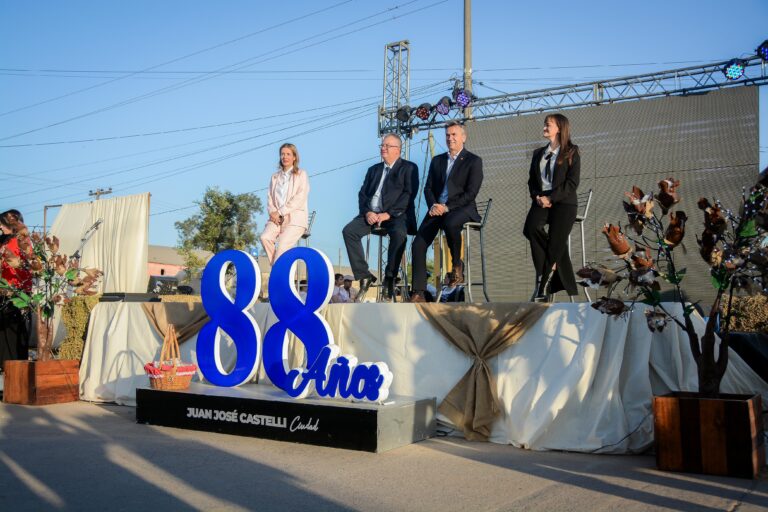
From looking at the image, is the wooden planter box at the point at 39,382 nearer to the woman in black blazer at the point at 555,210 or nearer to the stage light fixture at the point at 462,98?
the woman in black blazer at the point at 555,210

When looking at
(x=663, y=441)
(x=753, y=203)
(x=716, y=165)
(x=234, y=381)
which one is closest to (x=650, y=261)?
(x=753, y=203)

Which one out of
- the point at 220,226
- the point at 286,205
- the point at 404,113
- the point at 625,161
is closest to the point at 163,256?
→ the point at 220,226

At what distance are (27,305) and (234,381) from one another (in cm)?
287

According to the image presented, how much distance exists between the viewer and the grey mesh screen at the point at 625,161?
40.3 feet

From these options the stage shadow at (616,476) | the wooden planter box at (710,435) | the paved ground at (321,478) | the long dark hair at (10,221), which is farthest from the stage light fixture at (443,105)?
the wooden planter box at (710,435)

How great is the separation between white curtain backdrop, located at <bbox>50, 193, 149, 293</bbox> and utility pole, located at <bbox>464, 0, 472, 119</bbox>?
23.2 ft

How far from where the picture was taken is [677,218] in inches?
152

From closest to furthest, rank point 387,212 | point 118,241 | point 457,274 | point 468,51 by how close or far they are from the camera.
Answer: point 457,274 < point 387,212 < point 118,241 < point 468,51

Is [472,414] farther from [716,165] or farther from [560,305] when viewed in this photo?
[716,165]

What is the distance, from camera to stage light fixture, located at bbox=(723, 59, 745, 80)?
11.9 meters

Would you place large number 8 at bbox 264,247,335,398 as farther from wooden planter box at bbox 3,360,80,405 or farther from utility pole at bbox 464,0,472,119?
utility pole at bbox 464,0,472,119

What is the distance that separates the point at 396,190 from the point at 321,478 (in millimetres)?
3181

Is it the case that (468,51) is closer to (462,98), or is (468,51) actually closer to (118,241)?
(462,98)

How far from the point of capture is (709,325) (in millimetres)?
3754
